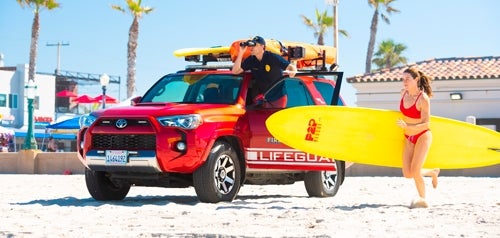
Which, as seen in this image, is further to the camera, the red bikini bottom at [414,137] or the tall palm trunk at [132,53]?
the tall palm trunk at [132,53]

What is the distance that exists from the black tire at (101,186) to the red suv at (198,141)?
0.5 inches

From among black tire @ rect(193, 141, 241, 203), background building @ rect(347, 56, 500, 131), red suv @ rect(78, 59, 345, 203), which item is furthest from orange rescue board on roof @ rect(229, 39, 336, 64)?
background building @ rect(347, 56, 500, 131)

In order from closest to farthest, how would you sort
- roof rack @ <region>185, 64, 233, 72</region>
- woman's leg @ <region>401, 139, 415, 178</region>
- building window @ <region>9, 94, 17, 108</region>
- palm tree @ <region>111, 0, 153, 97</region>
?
1. woman's leg @ <region>401, 139, 415, 178</region>
2. roof rack @ <region>185, 64, 233, 72</region>
3. palm tree @ <region>111, 0, 153, 97</region>
4. building window @ <region>9, 94, 17, 108</region>

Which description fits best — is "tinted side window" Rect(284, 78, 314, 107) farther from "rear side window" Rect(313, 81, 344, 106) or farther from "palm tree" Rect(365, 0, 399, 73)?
"palm tree" Rect(365, 0, 399, 73)

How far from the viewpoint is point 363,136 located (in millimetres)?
11594

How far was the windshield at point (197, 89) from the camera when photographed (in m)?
11.4

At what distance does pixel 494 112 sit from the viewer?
118ft

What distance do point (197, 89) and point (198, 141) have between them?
1.43m

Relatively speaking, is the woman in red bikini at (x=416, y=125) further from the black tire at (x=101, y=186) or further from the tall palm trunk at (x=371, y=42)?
the tall palm trunk at (x=371, y=42)

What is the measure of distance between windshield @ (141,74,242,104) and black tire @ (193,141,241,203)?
80 cm

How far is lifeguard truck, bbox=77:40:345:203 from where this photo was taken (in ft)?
34.2

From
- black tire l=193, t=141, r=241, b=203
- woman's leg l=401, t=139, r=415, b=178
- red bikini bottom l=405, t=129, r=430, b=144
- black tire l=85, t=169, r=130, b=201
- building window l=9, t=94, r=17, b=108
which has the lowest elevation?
building window l=9, t=94, r=17, b=108

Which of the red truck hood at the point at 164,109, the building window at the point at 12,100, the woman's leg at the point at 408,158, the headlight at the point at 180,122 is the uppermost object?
the red truck hood at the point at 164,109

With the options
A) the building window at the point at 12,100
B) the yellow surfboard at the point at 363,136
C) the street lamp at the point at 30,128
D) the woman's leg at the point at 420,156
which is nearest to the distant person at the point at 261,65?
the yellow surfboard at the point at 363,136
